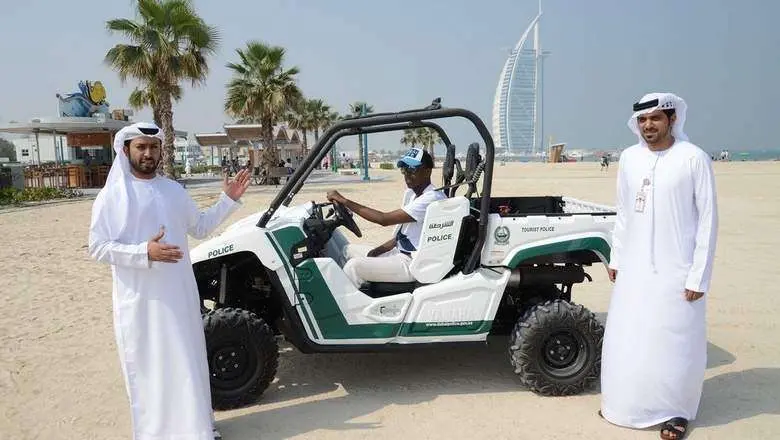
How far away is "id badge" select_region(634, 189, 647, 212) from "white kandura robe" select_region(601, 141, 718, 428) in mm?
24

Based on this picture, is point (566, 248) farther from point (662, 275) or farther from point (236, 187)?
point (236, 187)

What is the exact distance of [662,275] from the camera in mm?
3631

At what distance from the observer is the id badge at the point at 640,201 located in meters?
3.69

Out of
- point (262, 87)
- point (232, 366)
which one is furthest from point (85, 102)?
point (232, 366)

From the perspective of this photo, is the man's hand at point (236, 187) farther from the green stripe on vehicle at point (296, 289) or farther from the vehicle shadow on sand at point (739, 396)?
the vehicle shadow on sand at point (739, 396)

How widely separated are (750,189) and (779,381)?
22.3 meters

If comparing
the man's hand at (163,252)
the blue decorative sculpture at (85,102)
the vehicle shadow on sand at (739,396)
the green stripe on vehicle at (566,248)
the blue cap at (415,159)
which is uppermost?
the blue decorative sculpture at (85,102)

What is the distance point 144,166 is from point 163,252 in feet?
1.73

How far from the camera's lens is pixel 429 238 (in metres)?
4.20

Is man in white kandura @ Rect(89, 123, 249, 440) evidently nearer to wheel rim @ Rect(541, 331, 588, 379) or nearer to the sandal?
wheel rim @ Rect(541, 331, 588, 379)

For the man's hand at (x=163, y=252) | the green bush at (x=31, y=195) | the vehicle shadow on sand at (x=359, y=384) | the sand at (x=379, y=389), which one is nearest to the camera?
the man's hand at (x=163, y=252)

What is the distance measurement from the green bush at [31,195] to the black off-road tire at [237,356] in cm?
2019

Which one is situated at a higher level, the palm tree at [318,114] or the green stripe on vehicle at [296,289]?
the palm tree at [318,114]

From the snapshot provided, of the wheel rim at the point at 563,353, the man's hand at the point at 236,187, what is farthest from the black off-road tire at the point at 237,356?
the wheel rim at the point at 563,353
